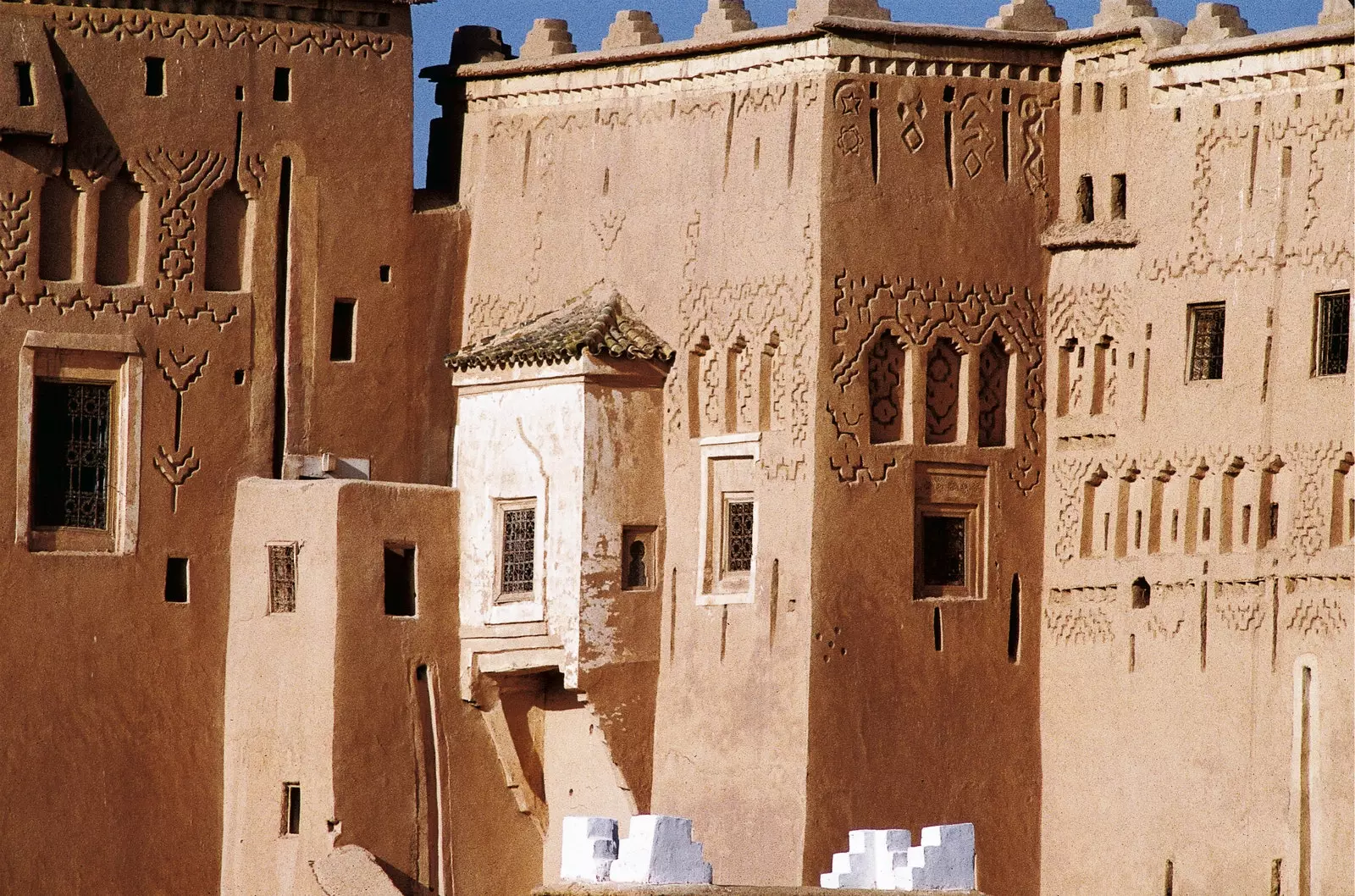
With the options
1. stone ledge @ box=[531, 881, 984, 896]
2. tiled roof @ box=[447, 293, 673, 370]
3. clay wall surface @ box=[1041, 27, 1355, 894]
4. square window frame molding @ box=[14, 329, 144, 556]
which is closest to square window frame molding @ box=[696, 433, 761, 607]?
tiled roof @ box=[447, 293, 673, 370]

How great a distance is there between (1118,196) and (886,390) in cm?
280

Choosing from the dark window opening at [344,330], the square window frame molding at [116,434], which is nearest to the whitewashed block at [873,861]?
the square window frame molding at [116,434]

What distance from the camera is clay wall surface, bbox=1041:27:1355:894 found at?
3709 cm

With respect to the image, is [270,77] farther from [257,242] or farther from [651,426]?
[651,426]

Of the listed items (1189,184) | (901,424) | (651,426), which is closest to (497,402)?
(651,426)

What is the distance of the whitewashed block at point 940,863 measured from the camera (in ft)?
105

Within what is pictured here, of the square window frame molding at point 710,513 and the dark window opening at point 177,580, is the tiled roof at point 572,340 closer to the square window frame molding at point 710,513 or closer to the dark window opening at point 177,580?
the square window frame molding at point 710,513

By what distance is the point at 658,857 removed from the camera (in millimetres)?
30500

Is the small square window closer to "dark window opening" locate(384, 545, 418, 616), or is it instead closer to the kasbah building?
the kasbah building

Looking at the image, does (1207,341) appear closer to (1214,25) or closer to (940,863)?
(1214,25)

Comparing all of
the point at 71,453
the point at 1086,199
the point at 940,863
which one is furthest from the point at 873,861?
the point at 71,453

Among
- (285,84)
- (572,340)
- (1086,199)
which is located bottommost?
(572,340)

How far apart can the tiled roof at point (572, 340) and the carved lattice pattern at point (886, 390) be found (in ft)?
7.14

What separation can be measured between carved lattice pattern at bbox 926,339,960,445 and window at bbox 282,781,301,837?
6914mm
